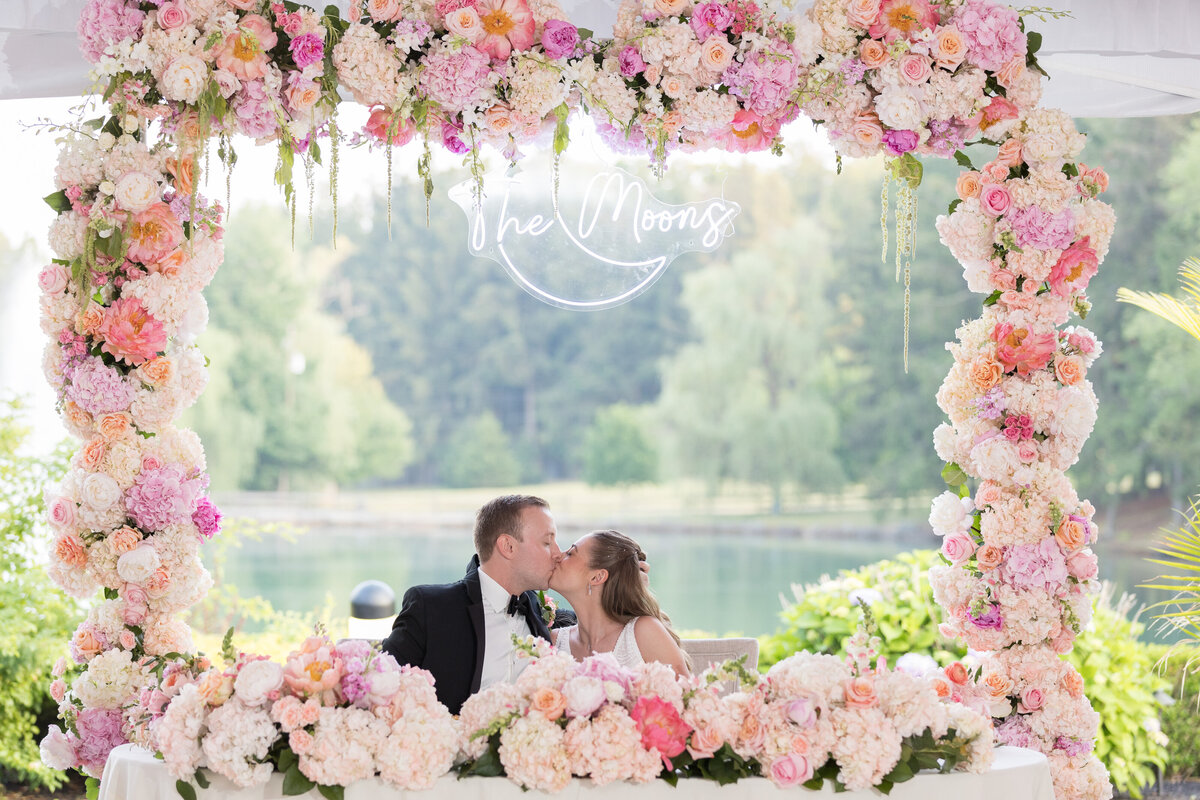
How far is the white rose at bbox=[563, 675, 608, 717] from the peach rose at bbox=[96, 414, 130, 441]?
1.72 m

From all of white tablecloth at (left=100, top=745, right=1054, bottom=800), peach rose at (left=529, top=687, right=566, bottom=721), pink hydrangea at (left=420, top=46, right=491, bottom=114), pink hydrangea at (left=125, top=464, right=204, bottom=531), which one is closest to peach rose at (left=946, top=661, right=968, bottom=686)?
white tablecloth at (left=100, top=745, right=1054, bottom=800)

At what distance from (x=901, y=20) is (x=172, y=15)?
2365 mm

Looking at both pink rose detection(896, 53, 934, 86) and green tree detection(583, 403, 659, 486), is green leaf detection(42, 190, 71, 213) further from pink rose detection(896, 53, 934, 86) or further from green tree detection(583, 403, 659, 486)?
green tree detection(583, 403, 659, 486)

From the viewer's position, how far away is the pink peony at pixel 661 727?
9.52 feet

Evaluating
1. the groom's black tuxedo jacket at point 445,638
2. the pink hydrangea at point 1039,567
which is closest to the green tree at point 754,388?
the pink hydrangea at point 1039,567

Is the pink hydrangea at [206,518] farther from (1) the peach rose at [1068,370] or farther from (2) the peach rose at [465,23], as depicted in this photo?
(1) the peach rose at [1068,370]

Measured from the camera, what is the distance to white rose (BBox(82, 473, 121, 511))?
3.51m

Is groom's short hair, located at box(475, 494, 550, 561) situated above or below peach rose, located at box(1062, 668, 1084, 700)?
above

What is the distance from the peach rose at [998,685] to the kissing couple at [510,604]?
1050mm

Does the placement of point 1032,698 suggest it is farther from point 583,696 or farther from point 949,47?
point 949,47

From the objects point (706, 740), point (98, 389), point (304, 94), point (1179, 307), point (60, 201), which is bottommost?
point (706, 740)

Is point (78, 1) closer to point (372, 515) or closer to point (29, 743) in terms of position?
point (29, 743)

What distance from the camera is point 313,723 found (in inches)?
116

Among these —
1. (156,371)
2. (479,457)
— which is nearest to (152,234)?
(156,371)
